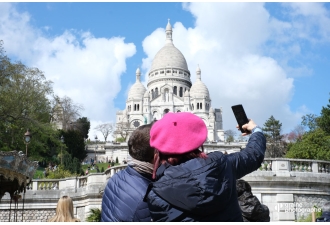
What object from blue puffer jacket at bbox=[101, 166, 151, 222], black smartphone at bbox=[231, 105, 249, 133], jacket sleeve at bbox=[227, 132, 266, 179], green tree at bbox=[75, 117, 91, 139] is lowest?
blue puffer jacket at bbox=[101, 166, 151, 222]

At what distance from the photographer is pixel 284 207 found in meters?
16.5

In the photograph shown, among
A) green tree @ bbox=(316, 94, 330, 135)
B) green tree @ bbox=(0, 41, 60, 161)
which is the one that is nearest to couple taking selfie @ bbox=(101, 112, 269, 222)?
green tree @ bbox=(0, 41, 60, 161)

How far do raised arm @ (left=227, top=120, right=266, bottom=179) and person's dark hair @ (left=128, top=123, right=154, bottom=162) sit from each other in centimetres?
86

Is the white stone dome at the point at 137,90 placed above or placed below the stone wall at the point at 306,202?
above

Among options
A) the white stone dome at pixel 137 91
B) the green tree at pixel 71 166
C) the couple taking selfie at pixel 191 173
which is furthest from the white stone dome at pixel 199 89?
the couple taking selfie at pixel 191 173

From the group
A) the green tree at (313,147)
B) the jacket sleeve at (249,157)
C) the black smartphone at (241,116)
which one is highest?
the green tree at (313,147)

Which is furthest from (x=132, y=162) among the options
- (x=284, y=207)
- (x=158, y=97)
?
(x=158, y=97)

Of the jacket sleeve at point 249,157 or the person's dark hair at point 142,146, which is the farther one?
the person's dark hair at point 142,146

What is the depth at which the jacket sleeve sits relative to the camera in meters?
3.39

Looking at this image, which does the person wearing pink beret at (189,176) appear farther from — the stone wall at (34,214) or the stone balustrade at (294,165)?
the stone wall at (34,214)

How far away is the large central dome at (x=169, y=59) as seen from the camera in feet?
409

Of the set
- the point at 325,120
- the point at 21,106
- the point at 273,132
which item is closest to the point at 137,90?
the point at 273,132

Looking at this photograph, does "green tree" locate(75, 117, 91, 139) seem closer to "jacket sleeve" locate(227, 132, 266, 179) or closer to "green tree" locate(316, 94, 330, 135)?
"green tree" locate(316, 94, 330, 135)

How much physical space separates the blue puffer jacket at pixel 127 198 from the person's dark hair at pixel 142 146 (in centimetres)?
13
